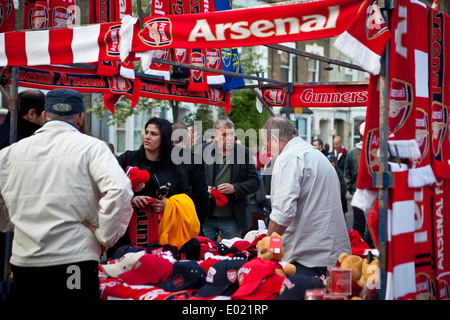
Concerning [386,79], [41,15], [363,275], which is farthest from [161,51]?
[363,275]

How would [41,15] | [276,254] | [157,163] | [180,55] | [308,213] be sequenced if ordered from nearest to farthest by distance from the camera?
1. [276,254]
2. [308,213]
3. [157,163]
4. [41,15]
5. [180,55]

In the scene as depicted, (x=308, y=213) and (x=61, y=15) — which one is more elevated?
(x=61, y=15)

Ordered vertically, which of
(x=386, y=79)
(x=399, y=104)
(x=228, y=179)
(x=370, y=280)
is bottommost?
(x=370, y=280)

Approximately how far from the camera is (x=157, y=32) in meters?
3.85

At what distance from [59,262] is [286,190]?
170 centimetres

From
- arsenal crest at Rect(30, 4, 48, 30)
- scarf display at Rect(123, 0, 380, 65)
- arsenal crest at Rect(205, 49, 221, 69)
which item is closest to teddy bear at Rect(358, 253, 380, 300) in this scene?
scarf display at Rect(123, 0, 380, 65)

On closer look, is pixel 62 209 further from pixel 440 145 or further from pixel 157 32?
pixel 440 145

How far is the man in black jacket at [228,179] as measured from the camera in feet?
20.5

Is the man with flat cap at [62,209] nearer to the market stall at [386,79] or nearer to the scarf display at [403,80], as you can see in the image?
the market stall at [386,79]

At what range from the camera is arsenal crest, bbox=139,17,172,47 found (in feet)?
12.5

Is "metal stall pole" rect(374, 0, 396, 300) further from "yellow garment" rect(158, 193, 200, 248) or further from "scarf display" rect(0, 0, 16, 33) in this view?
"scarf display" rect(0, 0, 16, 33)

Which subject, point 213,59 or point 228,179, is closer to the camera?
point 228,179

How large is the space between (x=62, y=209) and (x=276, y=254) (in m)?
1.57
